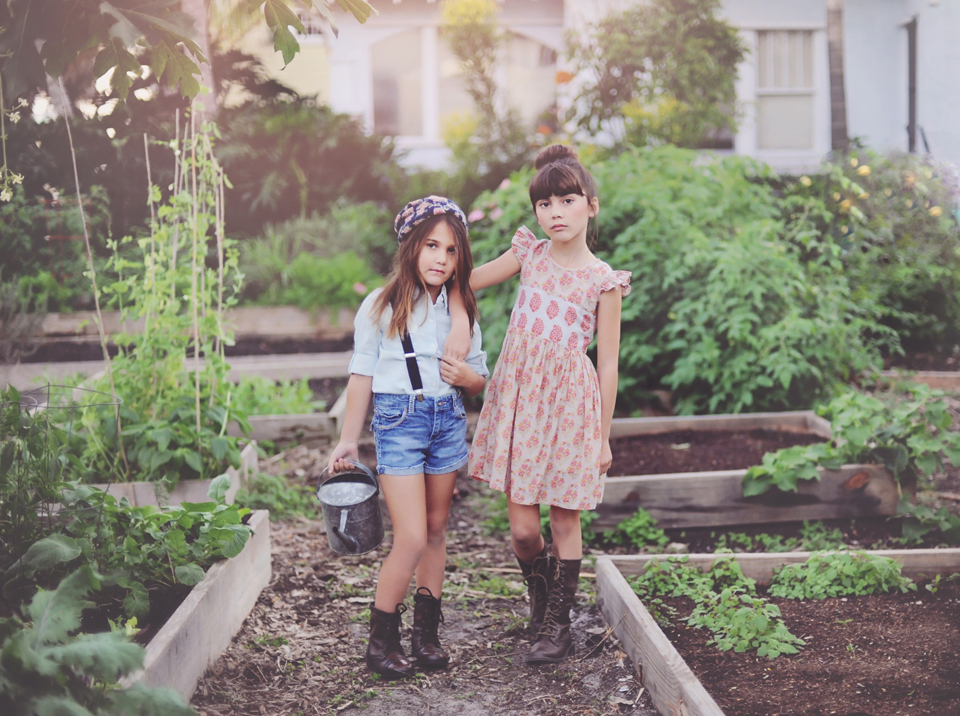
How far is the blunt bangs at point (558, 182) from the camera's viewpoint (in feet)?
8.28

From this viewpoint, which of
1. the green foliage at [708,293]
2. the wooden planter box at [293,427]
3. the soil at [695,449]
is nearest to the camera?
the soil at [695,449]

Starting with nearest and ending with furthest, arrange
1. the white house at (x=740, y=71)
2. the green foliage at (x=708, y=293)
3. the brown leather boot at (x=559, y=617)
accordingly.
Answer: the brown leather boot at (x=559, y=617), the green foliage at (x=708, y=293), the white house at (x=740, y=71)

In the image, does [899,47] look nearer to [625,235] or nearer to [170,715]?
[625,235]

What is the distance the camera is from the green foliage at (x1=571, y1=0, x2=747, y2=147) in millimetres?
8891

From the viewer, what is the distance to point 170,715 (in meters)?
1.60

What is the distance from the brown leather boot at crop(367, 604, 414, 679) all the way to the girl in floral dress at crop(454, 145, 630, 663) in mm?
417

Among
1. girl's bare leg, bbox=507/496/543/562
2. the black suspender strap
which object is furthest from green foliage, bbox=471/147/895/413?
the black suspender strap

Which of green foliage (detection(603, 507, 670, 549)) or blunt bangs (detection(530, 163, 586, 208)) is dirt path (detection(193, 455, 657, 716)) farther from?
blunt bangs (detection(530, 163, 586, 208))

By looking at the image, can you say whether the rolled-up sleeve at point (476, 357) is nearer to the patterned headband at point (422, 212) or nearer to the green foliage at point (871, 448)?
the patterned headband at point (422, 212)

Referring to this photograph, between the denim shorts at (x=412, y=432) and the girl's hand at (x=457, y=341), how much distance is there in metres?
0.11

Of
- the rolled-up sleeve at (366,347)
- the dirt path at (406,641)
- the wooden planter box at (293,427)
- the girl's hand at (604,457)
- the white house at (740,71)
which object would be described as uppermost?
the white house at (740,71)

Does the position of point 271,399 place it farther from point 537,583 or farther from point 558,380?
point 558,380

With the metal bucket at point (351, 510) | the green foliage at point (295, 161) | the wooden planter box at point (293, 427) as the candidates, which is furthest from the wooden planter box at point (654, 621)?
the green foliage at point (295, 161)

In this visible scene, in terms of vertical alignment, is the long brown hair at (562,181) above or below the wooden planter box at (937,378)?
above
